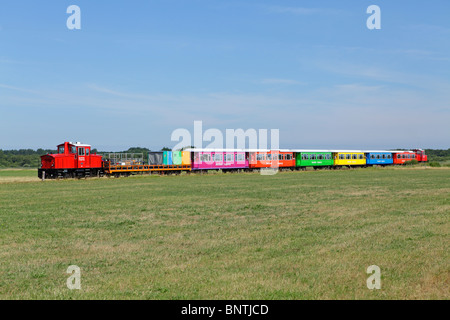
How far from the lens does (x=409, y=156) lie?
9819 cm

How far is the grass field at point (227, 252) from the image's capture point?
810 centimetres

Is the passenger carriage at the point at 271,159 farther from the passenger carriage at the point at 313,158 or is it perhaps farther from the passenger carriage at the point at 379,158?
the passenger carriage at the point at 379,158

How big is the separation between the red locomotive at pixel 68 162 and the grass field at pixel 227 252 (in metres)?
26.7

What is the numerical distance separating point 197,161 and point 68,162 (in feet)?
65.5

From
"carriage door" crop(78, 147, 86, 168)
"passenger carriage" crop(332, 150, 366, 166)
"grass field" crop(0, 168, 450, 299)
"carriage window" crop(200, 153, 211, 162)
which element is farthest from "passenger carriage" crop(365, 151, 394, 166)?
"grass field" crop(0, 168, 450, 299)

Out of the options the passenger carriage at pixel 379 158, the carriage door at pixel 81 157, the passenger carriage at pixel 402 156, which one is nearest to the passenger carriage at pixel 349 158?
the passenger carriage at pixel 379 158

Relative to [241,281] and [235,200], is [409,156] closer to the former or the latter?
[235,200]

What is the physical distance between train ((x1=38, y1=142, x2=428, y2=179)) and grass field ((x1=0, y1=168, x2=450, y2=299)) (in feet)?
89.7

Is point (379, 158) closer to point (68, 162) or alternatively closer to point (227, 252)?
point (68, 162)

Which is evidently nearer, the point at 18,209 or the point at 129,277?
the point at 129,277

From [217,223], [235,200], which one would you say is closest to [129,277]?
[217,223]

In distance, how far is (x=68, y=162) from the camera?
153 ft

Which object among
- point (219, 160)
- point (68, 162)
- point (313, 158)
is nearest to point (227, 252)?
point (68, 162)
